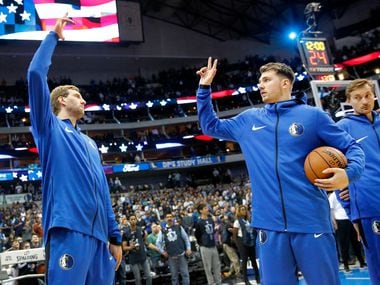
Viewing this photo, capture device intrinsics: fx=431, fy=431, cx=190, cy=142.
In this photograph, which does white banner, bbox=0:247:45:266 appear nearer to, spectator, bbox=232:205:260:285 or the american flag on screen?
spectator, bbox=232:205:260:285

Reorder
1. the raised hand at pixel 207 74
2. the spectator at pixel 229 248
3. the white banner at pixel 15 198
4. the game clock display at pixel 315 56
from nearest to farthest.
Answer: the raised hand at pixel 207 74 < the game clock display at pixel 315 56 < the spectator at pixel 229 248 < the white banner at pixel 15 198

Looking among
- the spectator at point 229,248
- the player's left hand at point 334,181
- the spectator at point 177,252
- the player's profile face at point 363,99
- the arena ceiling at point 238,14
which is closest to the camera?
the player's left hand at point 334,181

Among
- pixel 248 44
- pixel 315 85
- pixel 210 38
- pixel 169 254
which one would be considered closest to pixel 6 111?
pixel 210 38

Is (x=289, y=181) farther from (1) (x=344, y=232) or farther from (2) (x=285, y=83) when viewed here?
(1) (x=344, y=232)

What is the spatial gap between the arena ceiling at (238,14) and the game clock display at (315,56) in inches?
899

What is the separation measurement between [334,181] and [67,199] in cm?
170

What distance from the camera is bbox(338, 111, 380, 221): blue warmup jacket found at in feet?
11.5

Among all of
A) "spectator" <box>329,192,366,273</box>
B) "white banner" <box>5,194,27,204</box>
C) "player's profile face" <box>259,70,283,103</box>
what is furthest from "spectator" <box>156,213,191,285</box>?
"white banner" <box>5,194,27,204</box>

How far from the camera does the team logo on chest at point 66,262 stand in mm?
2664

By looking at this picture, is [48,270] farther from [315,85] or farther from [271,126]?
[315,85]

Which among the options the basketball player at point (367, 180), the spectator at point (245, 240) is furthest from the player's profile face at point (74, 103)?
the spectator at point (245, 240)

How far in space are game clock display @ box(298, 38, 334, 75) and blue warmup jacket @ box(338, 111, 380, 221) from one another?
5.53 metres

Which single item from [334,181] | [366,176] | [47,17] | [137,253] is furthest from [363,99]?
[47,17]

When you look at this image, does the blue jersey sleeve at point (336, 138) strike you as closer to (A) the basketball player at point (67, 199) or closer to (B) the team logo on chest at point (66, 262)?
(A) the basketball player at point (67, 199)
